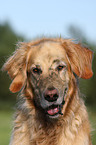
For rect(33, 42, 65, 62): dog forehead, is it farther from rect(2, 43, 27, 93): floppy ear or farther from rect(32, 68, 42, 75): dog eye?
rect(2, 43, 27, 93): floppy ear

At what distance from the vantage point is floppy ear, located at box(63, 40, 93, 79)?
552cm

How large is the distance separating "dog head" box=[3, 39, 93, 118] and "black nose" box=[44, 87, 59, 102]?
4cm

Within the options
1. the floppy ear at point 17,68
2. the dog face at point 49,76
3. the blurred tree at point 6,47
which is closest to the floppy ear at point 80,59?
the dog face at point 49,76

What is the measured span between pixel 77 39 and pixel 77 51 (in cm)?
46

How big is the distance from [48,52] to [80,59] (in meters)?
0.63

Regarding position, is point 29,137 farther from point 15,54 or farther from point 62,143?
point 15,54

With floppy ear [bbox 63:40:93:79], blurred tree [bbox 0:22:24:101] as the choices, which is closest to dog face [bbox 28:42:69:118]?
floppy ear [bbox 63:40:93:79]

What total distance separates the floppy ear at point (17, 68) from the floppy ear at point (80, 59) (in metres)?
0.89

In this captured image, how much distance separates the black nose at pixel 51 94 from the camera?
16.0ft

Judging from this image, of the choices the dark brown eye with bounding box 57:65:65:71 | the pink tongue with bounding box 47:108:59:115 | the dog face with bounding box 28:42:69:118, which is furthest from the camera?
the dark brown eye with bounding box 57:65:65:71

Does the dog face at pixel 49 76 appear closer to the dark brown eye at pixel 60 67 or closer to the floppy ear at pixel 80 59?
the dark brown eye at pixel 60 67

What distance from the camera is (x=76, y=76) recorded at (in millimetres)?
5617

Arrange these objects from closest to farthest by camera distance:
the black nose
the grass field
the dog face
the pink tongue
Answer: the black nose, the dog face, the pink tongue, the grass field

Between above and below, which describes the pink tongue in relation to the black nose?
below
